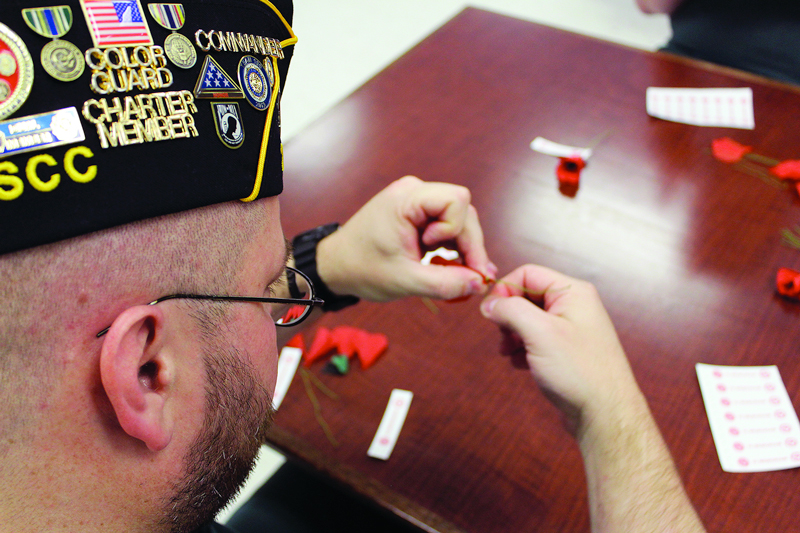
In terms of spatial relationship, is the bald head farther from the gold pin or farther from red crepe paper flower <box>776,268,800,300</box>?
red crepe paper flower <box>776,268,800,300</box>

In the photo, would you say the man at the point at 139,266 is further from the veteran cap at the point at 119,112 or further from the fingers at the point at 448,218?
the fingers at the point at 448,218

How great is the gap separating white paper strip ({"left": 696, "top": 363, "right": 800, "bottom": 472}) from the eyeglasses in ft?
2.41

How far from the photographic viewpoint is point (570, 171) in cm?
147

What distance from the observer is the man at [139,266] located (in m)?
0.53

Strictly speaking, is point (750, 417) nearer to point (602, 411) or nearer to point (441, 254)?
point (602, 411)

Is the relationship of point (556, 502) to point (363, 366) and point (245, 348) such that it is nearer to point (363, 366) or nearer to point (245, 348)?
point (363, 366)

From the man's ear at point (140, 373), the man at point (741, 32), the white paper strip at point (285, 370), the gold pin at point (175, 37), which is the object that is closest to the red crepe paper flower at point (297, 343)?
the white paper strip at point (285, 370)

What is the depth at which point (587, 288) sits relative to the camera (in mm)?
1011

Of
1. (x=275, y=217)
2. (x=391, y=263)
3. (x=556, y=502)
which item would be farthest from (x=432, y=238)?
(x=556, y=502)

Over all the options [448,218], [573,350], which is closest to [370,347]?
[448,218]

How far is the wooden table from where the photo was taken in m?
0.96

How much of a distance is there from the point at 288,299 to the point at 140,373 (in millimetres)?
206

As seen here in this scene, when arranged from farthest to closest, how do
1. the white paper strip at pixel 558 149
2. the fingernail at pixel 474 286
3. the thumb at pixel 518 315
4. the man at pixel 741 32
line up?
the man at pixel 741 32, the white paper strip at pixel 558 149, the fingernail at pixel 474 286, the thumb at pixel 518 315

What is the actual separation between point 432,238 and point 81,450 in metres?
0.71
